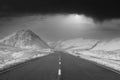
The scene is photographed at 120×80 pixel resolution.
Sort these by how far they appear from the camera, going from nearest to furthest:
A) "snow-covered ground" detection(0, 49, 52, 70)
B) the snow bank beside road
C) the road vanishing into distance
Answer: the road vanishing into distance < the snow bank beside road < "snow-covered ground" detection(0, 49, 52, 70)

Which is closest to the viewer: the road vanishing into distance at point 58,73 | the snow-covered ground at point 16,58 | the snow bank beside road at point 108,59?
the road vanishing into distance at point 58,73

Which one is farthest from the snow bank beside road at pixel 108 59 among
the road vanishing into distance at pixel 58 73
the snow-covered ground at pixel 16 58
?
the snow-covered ground at pixel 16 58

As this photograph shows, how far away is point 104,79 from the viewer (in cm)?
1101

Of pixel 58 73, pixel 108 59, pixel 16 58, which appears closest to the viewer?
pixel 58 73

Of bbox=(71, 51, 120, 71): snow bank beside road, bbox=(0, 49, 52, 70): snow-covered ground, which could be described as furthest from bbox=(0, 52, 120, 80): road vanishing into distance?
bbox=(71, 51, 120, 71): snow bank beside road

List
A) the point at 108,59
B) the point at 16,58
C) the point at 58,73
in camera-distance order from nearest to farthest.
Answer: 1. the point at 58,73
2. the point at 108,59
3. the point at 16,58

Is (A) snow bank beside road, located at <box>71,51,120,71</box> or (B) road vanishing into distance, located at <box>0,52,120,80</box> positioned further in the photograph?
(A) snow bank beside road, located at <box>71,51,120,71</box>

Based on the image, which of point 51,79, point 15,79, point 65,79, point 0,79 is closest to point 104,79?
point 65,79

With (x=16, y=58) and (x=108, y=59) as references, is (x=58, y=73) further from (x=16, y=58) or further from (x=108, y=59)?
(x=16, y=58)

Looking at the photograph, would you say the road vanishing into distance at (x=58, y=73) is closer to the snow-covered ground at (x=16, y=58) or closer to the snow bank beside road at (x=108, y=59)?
the snow-covered ground at (x=16, y=58)

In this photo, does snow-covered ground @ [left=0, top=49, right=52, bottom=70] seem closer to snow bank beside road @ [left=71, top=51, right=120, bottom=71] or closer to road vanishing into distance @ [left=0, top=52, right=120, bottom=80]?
road vanishing into distance @ [left=0, top=52, right=120, bottom=80]

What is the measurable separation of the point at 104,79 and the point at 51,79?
131 inches

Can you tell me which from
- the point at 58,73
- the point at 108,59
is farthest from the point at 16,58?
the point at 58,73

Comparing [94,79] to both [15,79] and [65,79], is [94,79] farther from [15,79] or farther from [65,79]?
[15,79]
